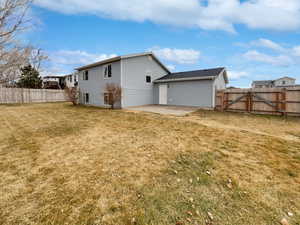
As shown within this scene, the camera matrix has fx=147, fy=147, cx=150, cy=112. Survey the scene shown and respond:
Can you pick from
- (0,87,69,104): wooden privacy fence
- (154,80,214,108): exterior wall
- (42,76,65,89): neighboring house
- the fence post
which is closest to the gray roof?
(154,80,214,108): exterior wall

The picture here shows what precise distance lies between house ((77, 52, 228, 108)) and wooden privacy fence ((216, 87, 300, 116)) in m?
1.07

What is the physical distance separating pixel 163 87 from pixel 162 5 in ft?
23.5

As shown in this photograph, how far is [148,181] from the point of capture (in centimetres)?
272

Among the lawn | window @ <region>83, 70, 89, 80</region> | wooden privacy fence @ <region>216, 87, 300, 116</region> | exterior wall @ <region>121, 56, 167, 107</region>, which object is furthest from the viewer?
window @ <region>83, 70, 89, 80</region>

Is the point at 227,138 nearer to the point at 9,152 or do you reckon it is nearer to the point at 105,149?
the point at 105,149

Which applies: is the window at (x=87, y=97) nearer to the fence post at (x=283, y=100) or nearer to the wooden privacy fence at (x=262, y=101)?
the wooden privacy fence at (x=262, y=101)

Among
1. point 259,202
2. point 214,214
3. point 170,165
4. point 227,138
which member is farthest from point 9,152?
point 227,138

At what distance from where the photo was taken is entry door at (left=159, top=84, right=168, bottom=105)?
15.5 metres

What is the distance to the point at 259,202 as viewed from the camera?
2258mm

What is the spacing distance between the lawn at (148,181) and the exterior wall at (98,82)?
Result: 9496 millimetres

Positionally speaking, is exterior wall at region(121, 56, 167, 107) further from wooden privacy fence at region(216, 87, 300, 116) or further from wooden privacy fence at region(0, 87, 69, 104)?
wooden privacy fence at region(0, 87, 69, 104)

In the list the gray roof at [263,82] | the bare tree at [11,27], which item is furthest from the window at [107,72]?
the gray roof at [263,82]

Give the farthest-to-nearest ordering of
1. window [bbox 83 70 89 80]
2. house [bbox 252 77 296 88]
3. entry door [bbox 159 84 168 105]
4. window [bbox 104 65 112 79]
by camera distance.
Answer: house [bbox 252 77 296 88]
window [bbox 83 70 89 80]
entry door [bbox 159 84 168 105]
window [bbox 104 65 112 79]

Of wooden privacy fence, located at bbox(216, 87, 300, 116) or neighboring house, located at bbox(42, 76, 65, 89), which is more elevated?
neighboring house, located at bbox(42, 76, 65, 89)
